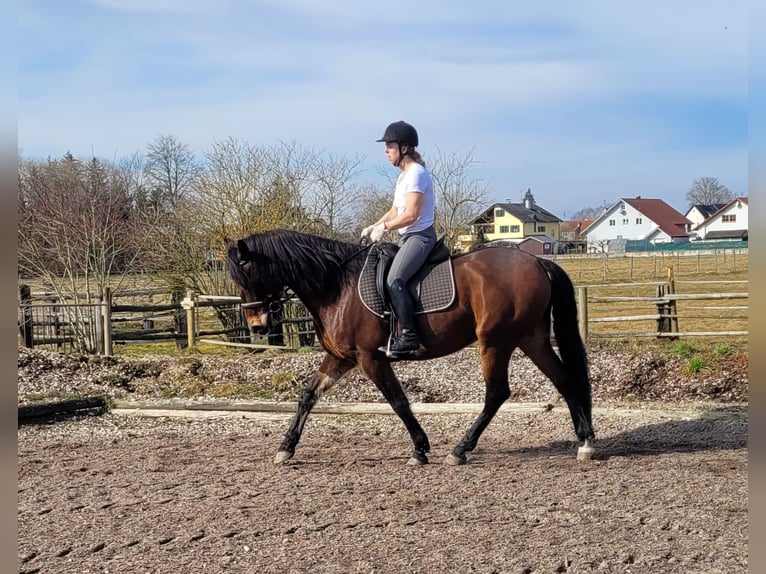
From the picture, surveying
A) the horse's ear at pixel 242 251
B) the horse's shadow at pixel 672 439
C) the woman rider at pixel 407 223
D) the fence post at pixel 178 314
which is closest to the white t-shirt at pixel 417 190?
the woman rider at pixel 407 223

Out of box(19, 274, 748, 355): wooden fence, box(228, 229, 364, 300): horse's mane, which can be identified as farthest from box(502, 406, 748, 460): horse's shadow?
box(19, 274, 748, 355): wooden fence

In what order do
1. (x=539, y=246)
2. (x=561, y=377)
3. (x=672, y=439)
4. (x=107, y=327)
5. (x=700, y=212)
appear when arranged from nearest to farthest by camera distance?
1. (x=561, y=377)
2. (x=672, y=439)
3. (x=107, y=327)
4. (x=539, y=246)
5. (x=700, y=212)

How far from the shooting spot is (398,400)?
5.99m

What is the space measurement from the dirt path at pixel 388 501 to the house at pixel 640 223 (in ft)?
222

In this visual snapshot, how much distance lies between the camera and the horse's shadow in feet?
20.5

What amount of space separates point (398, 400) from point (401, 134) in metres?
2.11

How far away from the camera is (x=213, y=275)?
53.5 ft

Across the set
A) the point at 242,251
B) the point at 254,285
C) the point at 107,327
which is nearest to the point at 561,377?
the point at 254,285

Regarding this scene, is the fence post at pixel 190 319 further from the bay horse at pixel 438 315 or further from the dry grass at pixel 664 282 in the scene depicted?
the bay horse at pixel 438 315

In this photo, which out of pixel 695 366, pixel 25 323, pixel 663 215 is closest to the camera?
pixel 695 366

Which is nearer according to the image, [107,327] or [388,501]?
[388,501]

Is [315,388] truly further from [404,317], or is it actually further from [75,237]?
[75,237]

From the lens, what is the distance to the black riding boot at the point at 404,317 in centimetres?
580

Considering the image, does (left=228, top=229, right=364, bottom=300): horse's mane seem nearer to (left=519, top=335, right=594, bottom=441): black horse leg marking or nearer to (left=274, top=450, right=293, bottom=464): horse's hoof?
(left=274, top=450, right=293, bottom=464): horse's hoof
